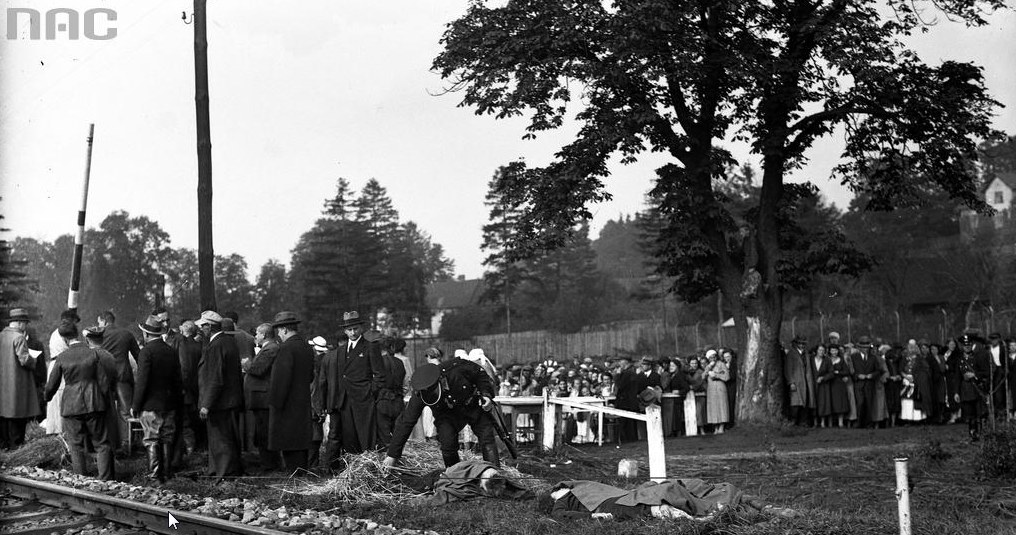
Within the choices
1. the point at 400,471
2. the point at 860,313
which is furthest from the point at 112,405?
the point at 860,313

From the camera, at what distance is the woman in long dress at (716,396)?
859 inches

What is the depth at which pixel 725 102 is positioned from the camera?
2295 centimetres

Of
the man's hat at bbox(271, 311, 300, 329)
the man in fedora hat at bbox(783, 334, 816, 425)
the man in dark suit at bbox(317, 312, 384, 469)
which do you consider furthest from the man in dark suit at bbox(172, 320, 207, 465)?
the man in fedora hat at bbox(783, 334, 816, 425)

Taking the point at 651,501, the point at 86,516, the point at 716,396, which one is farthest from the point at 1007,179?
the point at 86,516

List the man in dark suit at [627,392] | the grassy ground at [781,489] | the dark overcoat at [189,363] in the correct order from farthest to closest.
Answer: the man in dark suit at [627,392] → the dark overcoat at [189,363] → the grassy ground at [781,489]

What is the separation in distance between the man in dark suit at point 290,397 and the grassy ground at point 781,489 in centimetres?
55

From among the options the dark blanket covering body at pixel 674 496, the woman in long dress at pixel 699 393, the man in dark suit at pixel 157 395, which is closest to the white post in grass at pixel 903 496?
the dark blanket covering body at pixel 674 496

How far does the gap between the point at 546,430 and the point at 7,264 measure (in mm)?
18882

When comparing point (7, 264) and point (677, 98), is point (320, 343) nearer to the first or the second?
point (677, 98)

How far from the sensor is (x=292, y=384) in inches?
514

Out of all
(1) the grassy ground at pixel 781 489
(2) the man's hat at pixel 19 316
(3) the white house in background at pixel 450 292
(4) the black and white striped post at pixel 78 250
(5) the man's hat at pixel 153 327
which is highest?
(3) the white house in background at pixel 450 292

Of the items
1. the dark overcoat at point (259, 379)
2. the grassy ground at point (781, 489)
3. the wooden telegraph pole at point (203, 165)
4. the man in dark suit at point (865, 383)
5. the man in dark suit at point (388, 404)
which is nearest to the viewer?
the grassy ground at point (781, 489)

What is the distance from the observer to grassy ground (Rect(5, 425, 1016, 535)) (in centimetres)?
832

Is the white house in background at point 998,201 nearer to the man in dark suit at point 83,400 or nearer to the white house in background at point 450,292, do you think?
the white house in background at point 450,292
